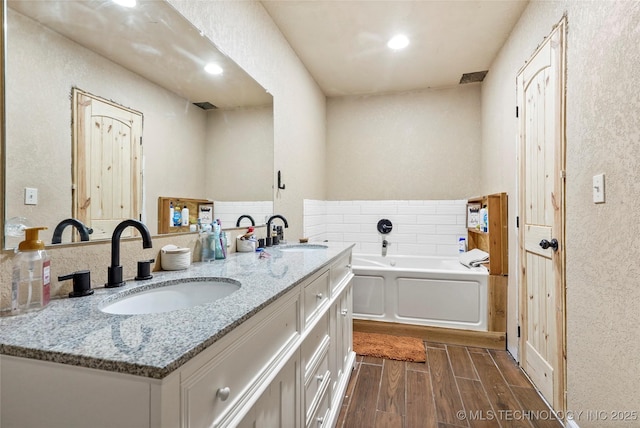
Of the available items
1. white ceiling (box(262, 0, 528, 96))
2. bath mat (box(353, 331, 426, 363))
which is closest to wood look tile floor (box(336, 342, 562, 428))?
bath mat (box(353, 331, 426, 363))

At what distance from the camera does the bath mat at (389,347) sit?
2502mm

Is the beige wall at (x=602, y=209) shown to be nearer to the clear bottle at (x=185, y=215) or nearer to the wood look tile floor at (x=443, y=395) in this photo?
the wood look tile floor at (x=443, y=395)

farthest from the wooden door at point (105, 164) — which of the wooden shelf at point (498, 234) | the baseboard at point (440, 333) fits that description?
the wooden shelf at point (498, 234)

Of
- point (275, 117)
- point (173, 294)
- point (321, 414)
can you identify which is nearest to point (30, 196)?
point (173, 294)

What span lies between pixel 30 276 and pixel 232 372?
0.59 metres

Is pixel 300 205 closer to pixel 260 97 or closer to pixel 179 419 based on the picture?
pixel 260 97

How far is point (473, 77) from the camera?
11.5 ft

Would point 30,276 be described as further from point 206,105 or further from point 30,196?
point 206,105

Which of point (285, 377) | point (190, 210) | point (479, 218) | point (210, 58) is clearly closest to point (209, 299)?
point (285, 377)

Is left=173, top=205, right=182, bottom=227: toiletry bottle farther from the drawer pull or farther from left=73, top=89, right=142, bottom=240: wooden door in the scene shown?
the drawer pull

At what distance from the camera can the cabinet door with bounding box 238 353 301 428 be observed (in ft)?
2.80

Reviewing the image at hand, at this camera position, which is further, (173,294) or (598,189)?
(598,189)

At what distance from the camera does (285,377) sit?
1041 mm

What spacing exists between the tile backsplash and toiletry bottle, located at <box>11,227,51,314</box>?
8.99ft
